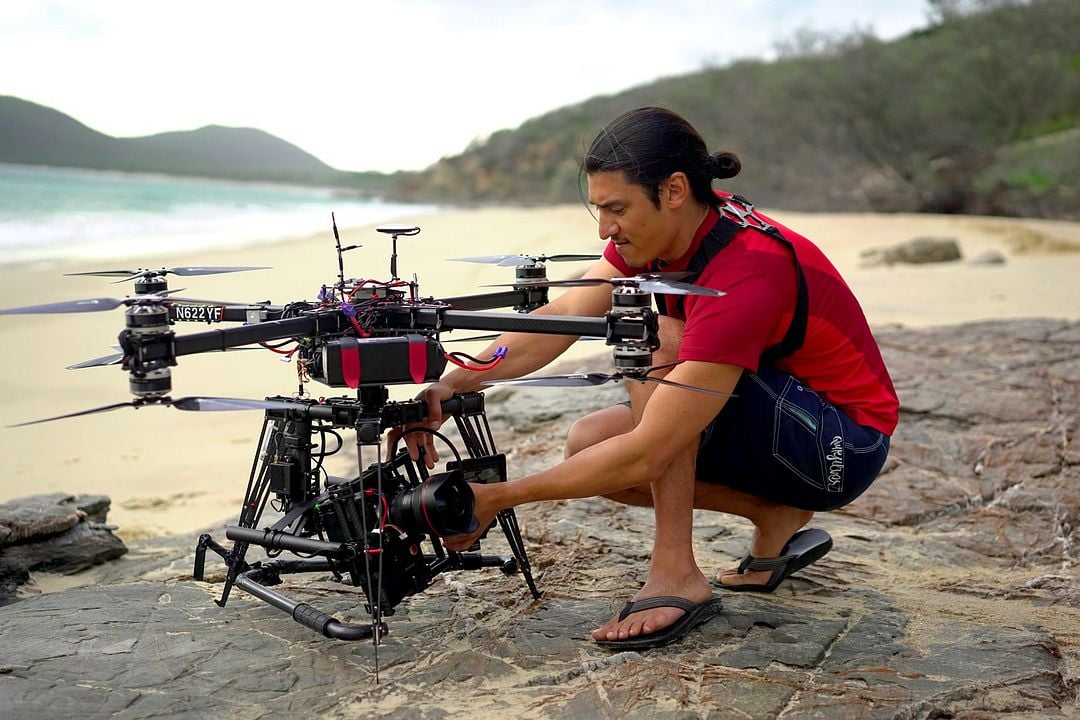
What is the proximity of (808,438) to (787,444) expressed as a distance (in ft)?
0.20

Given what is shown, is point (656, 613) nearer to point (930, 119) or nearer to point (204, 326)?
point (204, 326)

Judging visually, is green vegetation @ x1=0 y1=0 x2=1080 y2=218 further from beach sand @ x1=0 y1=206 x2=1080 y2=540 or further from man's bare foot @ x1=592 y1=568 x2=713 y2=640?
man's bare foot @ x1=592 y1=568 x2=713 y2=640

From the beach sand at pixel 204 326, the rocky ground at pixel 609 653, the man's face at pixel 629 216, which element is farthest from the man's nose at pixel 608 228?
the beach sand at pixel 204 326

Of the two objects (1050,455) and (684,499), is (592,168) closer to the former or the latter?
(684,499)

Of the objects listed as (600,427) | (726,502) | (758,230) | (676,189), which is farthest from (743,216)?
(726,502)

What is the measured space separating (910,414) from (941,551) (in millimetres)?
1386

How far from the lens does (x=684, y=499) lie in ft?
9.34

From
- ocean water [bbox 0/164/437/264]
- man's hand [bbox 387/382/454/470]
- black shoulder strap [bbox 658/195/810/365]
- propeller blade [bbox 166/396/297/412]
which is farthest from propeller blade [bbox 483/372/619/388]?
ocean water [bbox 0/164/437/264]

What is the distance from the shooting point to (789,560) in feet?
10.4

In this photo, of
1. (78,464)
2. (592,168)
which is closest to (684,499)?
(592,168)

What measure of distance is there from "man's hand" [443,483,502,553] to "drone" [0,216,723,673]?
0.13 feet

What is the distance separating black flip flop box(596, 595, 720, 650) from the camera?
107 inches

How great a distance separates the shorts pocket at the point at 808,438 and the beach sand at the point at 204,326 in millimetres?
2015

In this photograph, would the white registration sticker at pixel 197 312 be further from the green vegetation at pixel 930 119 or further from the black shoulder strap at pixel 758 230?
the green vegetation at pixel 930 119
